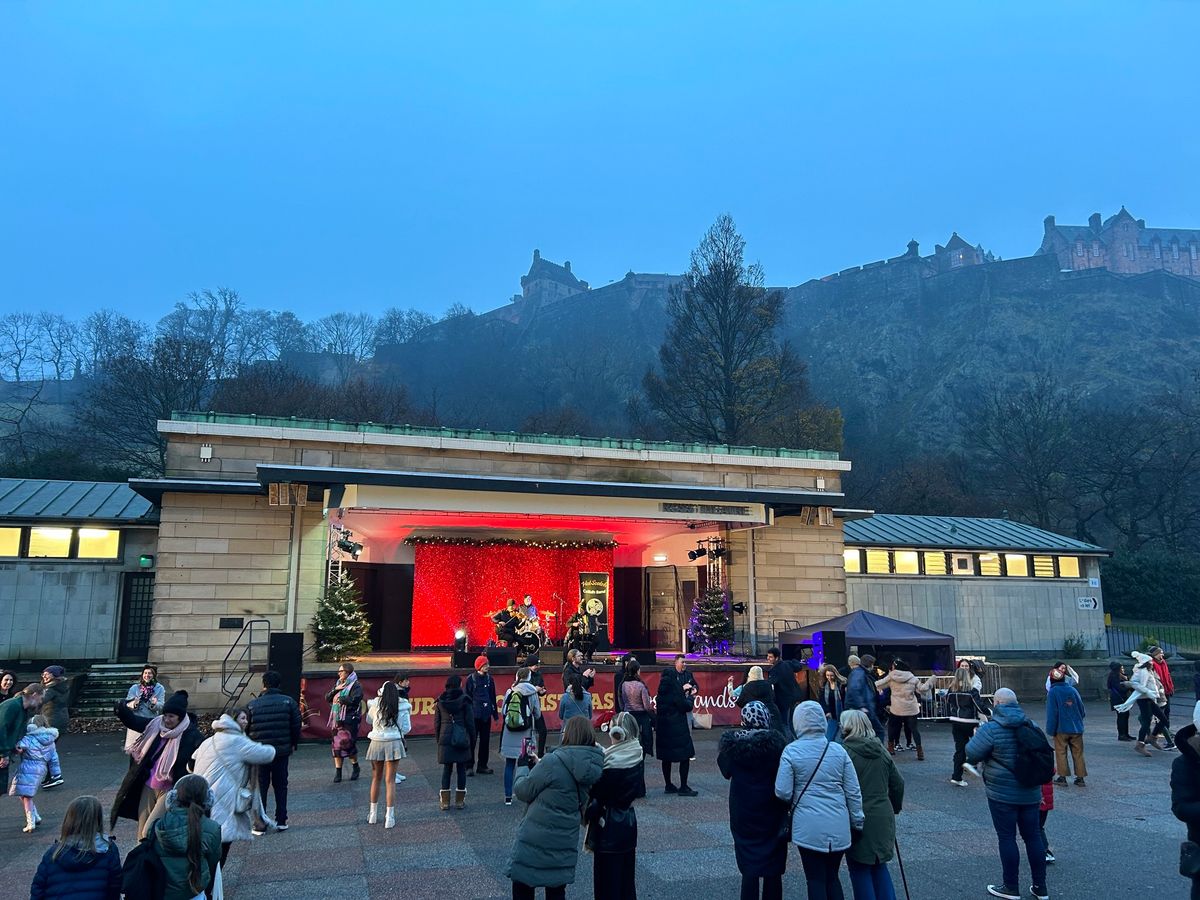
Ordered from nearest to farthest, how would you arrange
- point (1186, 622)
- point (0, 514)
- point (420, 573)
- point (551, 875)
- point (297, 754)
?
point (551, 875)
point (297, 754)
point (0, 514)
point (420, 573)
point (1186, 622)

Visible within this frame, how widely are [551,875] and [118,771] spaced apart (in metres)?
9.88

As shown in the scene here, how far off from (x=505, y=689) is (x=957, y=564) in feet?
50.1

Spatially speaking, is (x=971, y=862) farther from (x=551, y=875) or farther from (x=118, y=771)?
(x=118, y=771)

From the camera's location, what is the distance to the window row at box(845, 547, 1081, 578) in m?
23.0

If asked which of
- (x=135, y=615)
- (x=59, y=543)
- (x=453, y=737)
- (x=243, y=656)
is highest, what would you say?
(x=59, y=543)

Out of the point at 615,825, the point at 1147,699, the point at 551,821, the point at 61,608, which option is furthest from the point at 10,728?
the point at 1147,699

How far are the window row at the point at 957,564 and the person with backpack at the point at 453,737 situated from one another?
52.6 feet

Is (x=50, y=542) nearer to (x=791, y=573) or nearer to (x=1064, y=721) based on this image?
(x=791, y=573)

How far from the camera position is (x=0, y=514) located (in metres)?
17.8

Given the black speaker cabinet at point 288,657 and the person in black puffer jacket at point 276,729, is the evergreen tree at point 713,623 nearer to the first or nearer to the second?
the black speaker cabinet at point 288,657

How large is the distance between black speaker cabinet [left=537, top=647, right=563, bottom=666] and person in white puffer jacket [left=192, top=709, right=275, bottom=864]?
11021 mm

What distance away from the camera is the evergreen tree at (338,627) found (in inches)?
640

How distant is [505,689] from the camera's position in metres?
15.8

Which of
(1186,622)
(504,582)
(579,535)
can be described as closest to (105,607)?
(504,582)
